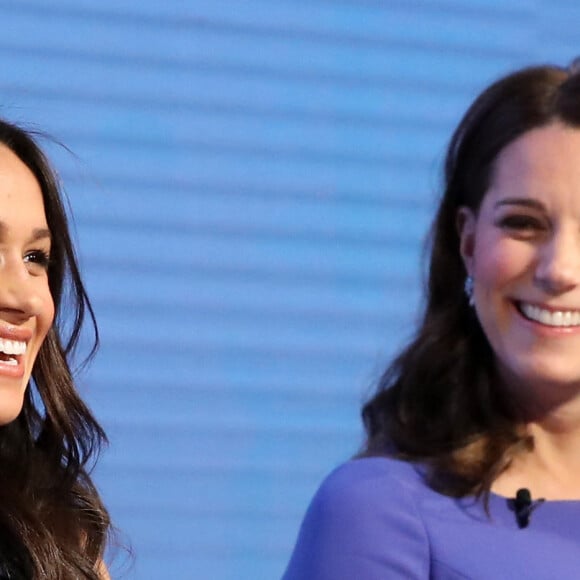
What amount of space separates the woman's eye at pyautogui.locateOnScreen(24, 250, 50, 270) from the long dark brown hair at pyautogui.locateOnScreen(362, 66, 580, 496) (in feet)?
1.84

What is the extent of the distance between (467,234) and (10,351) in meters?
0.73

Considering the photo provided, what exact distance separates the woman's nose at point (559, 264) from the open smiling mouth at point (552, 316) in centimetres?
3

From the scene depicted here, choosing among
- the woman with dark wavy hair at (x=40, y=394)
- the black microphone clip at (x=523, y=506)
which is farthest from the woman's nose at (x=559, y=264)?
the woman with dark wavy hair at (x=40, y=394)

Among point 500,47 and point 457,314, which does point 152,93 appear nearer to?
point 500,47

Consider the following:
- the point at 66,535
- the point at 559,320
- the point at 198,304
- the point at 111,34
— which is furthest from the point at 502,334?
the point at 111,34

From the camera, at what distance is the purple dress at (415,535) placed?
6.73ft

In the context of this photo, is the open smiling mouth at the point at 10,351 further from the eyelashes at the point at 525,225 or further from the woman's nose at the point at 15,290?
the eyelashes at the point at 525,225

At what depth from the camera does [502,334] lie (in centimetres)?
218

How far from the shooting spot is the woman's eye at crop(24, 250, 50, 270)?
7.16 feet

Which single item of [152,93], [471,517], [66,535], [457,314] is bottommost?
[66,535]

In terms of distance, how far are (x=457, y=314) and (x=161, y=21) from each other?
1.21m

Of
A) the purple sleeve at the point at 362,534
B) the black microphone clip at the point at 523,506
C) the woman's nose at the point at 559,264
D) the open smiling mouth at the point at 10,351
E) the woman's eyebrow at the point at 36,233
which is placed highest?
the woman's nose at the point at 559,264

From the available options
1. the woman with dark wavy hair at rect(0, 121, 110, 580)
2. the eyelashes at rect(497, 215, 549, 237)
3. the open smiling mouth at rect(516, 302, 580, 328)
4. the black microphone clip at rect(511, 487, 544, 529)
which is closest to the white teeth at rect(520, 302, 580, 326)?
the open smiling mouth at rect(516, 302, 580, 328)

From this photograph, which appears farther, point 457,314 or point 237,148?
point 237,148
